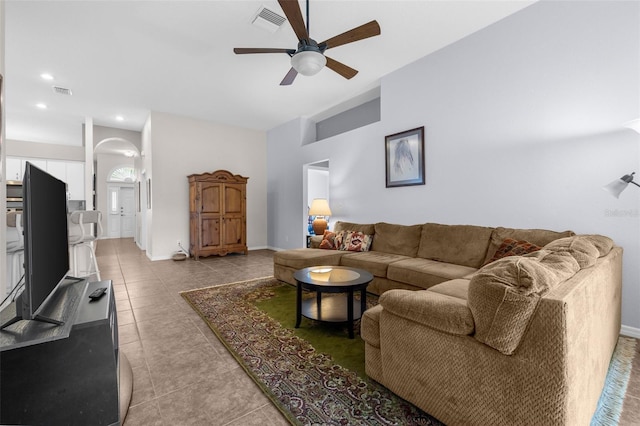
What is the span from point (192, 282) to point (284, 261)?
1.37 meters

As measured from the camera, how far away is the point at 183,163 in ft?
20.0

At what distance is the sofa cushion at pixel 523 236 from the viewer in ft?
8.55

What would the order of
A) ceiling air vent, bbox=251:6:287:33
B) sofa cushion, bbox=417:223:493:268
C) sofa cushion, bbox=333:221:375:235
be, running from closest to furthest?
ceiling air vent, bbox=251:6:287:33 < sofa cushion, bbox=417:223:493:268 < sofa cushion, bbox=333:221:375:235

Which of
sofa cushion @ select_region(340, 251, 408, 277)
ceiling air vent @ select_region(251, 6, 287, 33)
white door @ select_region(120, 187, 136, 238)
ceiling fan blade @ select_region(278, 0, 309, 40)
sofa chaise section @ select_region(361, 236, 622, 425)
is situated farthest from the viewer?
white door @ select_region(120, 187, 136, 238)

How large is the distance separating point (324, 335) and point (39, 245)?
74.2 inches

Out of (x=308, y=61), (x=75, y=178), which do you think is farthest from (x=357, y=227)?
(x=75, y=178)

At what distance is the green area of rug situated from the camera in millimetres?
1979

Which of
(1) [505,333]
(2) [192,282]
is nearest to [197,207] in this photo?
(2) [192,282]

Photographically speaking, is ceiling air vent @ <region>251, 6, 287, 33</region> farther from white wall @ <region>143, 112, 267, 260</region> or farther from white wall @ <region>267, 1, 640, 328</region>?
white wall @ <region>143, 112, 267, 260</region>

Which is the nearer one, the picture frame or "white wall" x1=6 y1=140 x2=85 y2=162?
the picture frame

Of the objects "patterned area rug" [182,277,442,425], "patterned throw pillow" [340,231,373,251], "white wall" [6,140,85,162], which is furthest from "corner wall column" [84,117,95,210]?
"patterned throw pillow" [340,231,373,251]

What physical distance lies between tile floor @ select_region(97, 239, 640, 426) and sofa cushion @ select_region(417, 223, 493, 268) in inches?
50.9

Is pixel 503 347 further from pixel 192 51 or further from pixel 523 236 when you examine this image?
pixel 192 51

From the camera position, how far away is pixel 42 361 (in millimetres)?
1109
